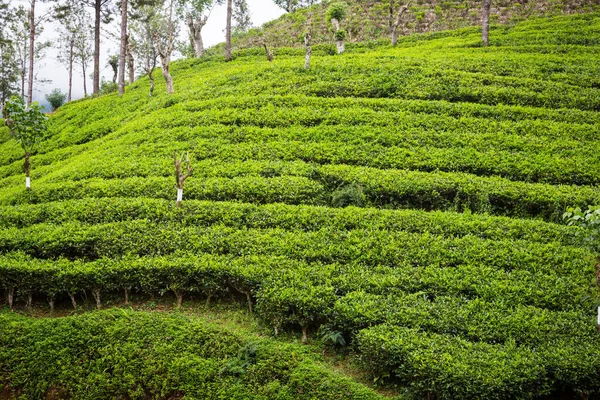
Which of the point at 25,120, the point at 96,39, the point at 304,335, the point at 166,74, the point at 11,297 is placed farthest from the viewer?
the point at 96,39

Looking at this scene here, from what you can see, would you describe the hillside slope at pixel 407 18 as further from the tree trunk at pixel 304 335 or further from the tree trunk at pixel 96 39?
the tree trunk at pixel 304 335

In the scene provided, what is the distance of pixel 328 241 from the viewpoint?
38.9 feet

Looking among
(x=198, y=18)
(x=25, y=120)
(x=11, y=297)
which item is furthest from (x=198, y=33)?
(x=11, y=297)

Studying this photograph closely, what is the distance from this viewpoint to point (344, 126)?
17.7m

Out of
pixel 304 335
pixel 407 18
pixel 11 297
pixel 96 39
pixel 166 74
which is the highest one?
pixel 407 18

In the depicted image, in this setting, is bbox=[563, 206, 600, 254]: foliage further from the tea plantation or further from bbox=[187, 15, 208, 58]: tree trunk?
bbox=[187, 15, 208, 58]: tree trunk

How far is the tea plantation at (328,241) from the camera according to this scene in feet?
28.4

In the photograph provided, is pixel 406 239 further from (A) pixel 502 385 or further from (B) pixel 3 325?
(B) pixel 3 325

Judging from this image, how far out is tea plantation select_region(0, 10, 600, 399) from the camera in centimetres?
866

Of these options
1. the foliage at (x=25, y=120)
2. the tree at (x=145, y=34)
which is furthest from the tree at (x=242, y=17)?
the foliage at (x=25, y=120)

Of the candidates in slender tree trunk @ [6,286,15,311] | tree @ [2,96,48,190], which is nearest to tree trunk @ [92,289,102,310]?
slender tree trunk @ [6,286,15,311]

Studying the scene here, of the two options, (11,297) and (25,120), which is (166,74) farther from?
(11,297)

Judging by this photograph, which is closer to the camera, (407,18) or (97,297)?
(97,297)

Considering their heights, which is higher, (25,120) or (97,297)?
(25,120)
